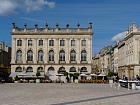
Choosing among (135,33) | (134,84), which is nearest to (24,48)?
(135,33)

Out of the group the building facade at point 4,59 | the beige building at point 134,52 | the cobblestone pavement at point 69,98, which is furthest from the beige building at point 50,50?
the cobblestone pavement at point 69,98

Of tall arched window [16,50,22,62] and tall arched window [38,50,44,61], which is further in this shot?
tall arched window [38,50,44,61]

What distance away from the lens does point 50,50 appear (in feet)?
318

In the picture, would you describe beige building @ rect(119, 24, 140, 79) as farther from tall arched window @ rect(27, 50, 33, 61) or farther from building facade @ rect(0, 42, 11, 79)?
building facade @ rect(0, 42, 11, 79)

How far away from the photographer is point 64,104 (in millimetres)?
21094

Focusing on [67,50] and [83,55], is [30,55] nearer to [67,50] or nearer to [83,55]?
[67,50]

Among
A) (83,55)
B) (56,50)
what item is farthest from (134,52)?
(56,50)

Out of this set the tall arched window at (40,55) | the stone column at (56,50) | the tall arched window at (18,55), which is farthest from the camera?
the tall arched window at (40,55)

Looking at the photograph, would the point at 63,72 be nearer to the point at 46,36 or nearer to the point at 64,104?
the point at 46,36

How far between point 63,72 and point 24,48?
1197 centimetres

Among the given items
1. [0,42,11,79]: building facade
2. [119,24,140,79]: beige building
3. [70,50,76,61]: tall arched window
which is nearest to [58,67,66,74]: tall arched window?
[70,50,76,61]: tall arched window

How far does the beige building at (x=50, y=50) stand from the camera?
95938mm

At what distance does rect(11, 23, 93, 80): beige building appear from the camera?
95.9 m

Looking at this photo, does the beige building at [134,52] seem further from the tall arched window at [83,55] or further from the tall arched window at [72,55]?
the tall arched window at [72,55]
